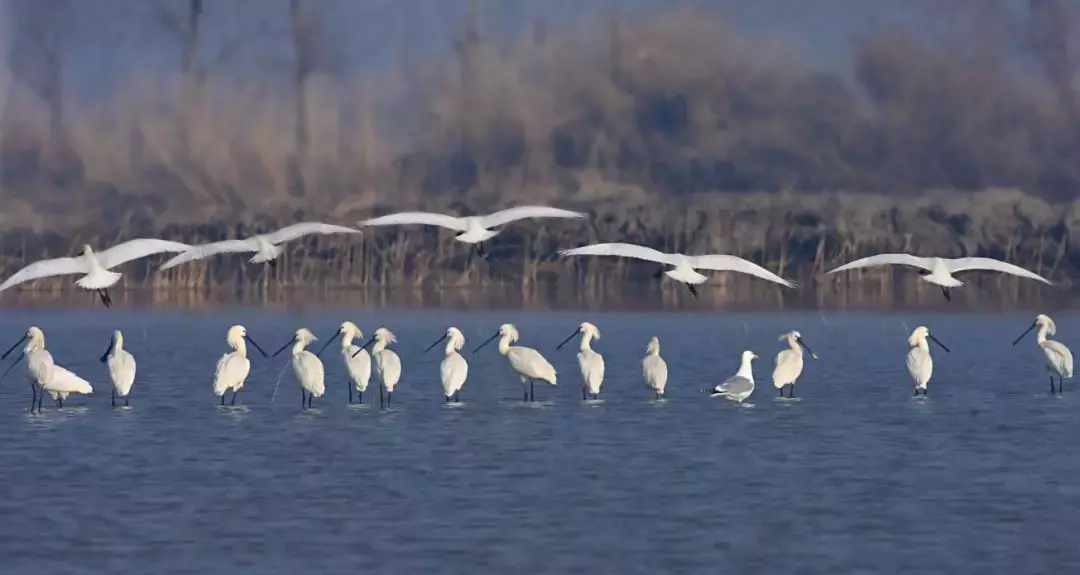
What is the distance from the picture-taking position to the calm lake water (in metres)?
12.2

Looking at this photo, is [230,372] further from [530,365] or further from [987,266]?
[987,266]

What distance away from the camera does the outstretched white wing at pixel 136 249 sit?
23484 mm

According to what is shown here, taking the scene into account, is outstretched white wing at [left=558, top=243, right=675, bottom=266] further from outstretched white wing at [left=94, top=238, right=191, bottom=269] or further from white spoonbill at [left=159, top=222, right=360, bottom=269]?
outstretched white wing at [left=94, top=238, right=191, bottom=269]

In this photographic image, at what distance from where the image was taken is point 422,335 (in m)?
30.0

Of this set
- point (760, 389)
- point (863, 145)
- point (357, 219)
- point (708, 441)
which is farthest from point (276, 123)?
point (708, 441)

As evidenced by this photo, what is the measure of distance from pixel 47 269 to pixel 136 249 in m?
1.12

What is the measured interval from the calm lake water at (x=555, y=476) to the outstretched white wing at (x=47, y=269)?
43.9 inches

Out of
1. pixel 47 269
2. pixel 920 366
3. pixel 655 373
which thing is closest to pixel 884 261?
pixel 920 366

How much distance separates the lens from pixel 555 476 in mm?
15047

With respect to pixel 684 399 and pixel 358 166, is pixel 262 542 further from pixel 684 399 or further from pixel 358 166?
pixel 358 166

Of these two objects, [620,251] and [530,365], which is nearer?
[530,365]

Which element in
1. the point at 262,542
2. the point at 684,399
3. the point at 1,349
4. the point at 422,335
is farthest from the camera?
the point at 422,335

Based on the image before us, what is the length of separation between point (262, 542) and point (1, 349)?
15097 millimetres

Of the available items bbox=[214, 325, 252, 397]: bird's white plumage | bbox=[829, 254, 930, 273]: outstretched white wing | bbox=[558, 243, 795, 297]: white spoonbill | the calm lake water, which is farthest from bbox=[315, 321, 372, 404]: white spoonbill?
bbox=[829, 254, 930, 273]: outstretched white wing
